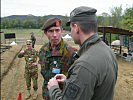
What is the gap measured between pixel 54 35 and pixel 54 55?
0.32 metres

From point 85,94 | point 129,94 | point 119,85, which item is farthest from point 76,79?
point 119,85

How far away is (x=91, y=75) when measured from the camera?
1.69 m

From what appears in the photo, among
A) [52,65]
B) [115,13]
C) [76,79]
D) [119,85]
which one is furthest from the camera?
[115,13]

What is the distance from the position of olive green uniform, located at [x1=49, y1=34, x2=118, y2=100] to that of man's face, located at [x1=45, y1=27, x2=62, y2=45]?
161 cm

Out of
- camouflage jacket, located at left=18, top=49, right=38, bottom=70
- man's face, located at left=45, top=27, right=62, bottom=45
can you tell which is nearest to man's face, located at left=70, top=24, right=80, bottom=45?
man's face, located at left=45, top=27, right=62, bottom=45

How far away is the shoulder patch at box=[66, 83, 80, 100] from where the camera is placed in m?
1.69

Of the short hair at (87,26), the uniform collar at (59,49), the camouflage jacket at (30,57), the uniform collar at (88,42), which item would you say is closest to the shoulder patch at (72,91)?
the uniform collar at (88,42)

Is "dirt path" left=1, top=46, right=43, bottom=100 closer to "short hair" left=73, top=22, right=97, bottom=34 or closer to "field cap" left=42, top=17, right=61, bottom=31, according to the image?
"field cap" left=42, top=17, right=61, bottom=31

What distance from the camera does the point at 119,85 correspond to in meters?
10.0

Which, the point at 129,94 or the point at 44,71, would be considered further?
the point at 129,94

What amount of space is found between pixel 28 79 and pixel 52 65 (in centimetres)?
407

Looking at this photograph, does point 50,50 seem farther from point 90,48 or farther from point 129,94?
point 129,94

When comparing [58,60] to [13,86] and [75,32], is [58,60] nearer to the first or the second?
[75,32]

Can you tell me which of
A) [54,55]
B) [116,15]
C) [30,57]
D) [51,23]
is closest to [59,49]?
[54,55]
